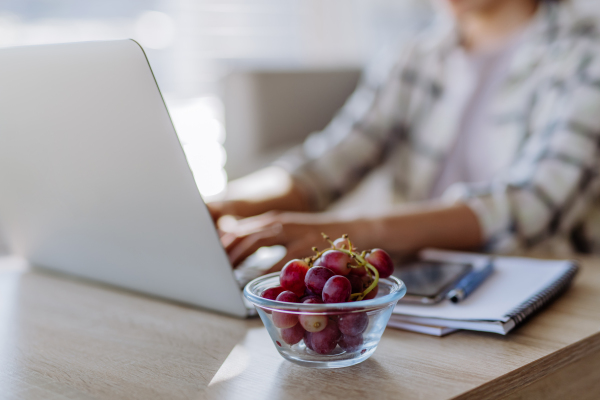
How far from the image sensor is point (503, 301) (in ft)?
1.82

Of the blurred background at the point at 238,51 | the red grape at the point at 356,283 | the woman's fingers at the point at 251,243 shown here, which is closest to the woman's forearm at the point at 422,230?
the woman's fingers at the point at 251,243

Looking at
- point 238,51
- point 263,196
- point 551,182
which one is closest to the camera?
point 551,182

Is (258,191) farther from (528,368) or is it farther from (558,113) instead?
(528,368)

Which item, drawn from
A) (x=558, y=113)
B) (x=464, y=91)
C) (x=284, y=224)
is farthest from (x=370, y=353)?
(x=464, y=91)

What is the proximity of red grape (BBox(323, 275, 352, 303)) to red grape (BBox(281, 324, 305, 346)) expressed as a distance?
3 centimetres

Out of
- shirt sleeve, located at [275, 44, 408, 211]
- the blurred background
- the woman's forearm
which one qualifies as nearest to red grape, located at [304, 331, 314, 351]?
the woman's forearm

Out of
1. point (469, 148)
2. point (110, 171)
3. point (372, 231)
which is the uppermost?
point (110, 171)

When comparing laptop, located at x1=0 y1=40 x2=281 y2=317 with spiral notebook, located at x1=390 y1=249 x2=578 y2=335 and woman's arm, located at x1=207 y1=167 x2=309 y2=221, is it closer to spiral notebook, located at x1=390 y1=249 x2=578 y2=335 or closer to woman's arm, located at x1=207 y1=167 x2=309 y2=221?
spiral notebook, located at x1=390 y1=249 x2=578 y2=335

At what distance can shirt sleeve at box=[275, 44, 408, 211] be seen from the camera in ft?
4.48

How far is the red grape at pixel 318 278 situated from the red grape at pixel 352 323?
3 centimetres

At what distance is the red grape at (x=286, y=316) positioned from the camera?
41 centimetres

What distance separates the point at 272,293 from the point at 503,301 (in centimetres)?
26

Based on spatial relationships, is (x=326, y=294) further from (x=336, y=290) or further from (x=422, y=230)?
(x=422, y=230)

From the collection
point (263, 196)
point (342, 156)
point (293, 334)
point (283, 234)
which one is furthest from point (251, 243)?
point (342, 156)
